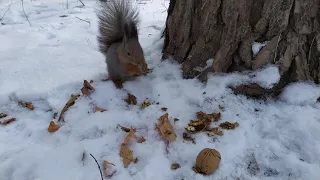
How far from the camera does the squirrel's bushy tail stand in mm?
2139

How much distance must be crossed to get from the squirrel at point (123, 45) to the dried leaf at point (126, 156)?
701mm

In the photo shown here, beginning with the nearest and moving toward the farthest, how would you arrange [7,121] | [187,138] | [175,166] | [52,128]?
[175,166], [187,138], [52,128], [7,121]

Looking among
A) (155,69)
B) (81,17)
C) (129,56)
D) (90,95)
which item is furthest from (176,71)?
(81,17)

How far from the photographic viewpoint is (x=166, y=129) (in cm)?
152

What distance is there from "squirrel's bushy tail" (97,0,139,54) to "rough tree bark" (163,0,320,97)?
1.63 ft

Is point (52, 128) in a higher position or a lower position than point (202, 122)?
lower

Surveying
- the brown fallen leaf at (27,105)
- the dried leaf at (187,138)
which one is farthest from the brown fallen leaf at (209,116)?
the brown fallen leaf at (27,105)

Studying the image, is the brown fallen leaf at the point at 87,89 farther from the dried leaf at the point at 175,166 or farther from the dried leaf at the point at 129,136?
the dried leaf at the point at 175,166

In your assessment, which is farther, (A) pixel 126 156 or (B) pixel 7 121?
(B) pixel 7 121

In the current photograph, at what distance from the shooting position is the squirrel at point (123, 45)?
2.13 meters

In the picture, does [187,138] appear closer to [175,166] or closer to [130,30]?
[175,166]

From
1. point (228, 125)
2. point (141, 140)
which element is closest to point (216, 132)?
point (228, 125)

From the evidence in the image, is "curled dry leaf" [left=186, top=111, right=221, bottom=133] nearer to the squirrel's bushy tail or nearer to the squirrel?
the squirrel

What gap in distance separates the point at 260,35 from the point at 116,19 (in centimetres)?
99
